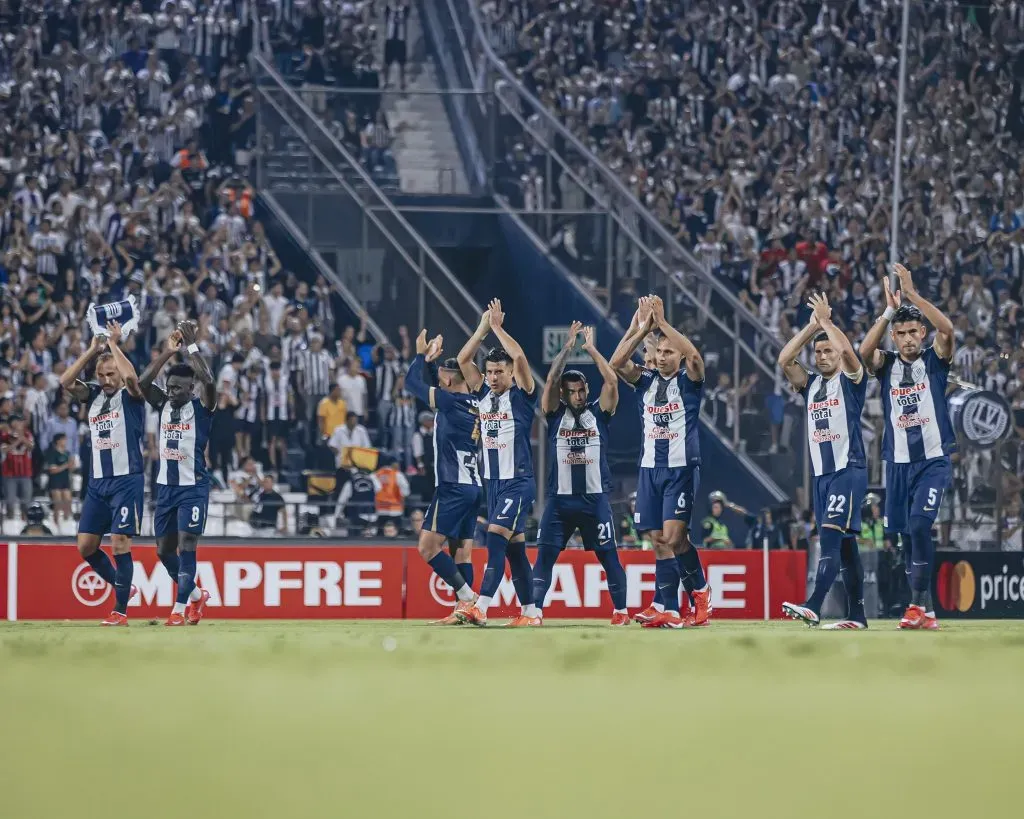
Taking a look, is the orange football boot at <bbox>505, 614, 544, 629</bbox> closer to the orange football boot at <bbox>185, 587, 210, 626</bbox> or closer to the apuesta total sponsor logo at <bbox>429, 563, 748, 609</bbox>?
the orange football boot at <bbox>185, 587, 210, 626</bbox>

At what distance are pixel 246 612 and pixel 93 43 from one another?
47.5 ft

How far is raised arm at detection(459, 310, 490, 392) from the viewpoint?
1545 cm

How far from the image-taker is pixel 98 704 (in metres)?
8.69

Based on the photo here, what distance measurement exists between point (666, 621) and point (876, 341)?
306 centimetres

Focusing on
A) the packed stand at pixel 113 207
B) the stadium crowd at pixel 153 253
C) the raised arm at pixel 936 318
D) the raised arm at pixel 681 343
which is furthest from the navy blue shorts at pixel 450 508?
the packed stand at pixel 113 207

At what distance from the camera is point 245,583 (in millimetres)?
21453

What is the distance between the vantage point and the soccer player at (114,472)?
15945 millimetres

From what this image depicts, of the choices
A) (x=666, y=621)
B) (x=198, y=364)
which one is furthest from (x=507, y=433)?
(x=198, y=364)

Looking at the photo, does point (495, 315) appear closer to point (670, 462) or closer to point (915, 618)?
point (670, 462)

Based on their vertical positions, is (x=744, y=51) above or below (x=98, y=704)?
above

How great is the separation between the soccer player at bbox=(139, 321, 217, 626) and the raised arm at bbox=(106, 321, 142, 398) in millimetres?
88

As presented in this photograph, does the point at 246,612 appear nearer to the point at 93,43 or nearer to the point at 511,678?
the point at 511,678

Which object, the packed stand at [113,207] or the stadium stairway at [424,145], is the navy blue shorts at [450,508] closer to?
the packed stand at [113,207]

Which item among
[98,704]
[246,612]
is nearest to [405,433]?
[246,612]
